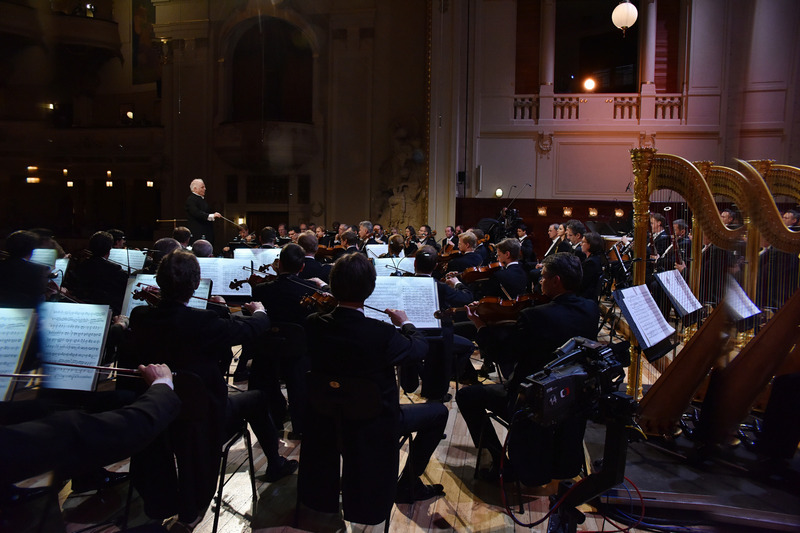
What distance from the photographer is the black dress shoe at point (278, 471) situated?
3.07 metres

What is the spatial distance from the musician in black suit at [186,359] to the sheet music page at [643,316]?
6.86 ft

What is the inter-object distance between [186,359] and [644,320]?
2454 millimetres

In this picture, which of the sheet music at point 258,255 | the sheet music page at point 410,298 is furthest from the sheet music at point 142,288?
the sheet music at point 258,255

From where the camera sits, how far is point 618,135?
11.7 metres

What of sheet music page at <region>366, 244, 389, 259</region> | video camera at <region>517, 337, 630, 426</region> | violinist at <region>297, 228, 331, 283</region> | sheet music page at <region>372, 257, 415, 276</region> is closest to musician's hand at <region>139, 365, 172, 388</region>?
video camera at <region>517, 337, 630, 426</region>

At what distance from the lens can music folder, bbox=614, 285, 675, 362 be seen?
291 centimetres

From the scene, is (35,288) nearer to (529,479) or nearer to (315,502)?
(315,502)

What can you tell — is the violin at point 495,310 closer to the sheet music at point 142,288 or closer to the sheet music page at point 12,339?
the sheet music at point 142,288

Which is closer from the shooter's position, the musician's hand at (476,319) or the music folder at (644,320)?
the music folder at (644,320)

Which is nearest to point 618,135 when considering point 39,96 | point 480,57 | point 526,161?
point 526,161

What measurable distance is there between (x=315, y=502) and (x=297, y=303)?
4.75 ft

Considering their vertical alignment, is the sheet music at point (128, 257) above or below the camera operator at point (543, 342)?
above

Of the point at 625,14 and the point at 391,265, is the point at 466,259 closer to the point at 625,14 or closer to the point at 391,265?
the point at 391,265

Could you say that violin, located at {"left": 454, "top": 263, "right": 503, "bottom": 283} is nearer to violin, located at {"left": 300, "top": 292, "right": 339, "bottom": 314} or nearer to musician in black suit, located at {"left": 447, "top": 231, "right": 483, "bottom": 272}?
musician in black suit, located at {"left": 447, "top": 231, "right": 483, "bottom": 272}
